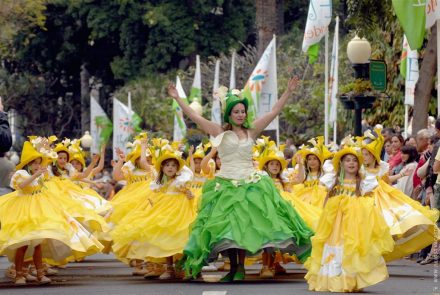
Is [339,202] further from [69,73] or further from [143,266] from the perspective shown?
[69,73]

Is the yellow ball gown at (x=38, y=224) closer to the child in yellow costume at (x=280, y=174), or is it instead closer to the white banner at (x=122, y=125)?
the child in yellow costume at (x=280, y=174)

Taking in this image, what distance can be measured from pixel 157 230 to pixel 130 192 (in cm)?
399

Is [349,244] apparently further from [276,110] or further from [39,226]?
[39,226]

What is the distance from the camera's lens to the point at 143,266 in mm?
19328

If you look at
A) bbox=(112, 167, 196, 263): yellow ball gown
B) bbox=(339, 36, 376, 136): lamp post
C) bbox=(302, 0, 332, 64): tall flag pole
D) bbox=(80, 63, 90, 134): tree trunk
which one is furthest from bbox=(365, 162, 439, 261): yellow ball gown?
bbox=(80, 63, 90, 134): tree trunk

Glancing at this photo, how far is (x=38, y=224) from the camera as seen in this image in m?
17.0

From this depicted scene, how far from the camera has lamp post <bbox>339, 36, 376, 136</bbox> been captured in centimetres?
2628

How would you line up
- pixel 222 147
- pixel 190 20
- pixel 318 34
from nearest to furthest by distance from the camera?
pixel 222 147
pixel 318 34
pixel 190 20

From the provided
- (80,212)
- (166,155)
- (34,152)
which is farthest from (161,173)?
(34,152)

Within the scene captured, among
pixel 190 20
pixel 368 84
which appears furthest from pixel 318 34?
pixel 190 20

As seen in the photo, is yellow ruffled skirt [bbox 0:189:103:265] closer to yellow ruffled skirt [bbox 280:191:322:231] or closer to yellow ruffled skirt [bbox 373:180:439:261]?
yellow ruffled skirt [bbox 280:191:322:231]

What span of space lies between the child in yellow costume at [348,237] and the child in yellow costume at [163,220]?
2.18 meters

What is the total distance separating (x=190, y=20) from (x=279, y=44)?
4934mm

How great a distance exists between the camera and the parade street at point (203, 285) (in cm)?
1555
